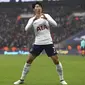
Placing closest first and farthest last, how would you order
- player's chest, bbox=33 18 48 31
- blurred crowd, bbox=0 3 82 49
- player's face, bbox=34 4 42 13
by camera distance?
player's face, bbox=34 4 42 13 < player's chest, bbox=33 18 48 31 < blurred crowd, bbox=0 3 82 49

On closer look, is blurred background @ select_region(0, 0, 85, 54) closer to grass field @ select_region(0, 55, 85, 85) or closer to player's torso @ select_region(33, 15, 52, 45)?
grass field @ select_region(0, 55, 85, 85)

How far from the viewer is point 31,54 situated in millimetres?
10406

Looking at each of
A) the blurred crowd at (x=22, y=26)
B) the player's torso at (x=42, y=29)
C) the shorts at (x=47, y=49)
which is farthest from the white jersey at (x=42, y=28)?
the blurred crowd at (x=22, y=26)

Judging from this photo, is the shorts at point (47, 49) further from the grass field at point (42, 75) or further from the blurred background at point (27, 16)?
the blurred background at point (27, 16)

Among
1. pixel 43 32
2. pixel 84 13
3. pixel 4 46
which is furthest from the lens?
pixel 84 13

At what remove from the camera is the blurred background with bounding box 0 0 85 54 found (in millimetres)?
45969

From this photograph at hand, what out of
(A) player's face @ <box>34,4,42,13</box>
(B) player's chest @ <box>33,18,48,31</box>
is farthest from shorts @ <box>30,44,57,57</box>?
(A) player's face @ <box>34,4,42,13</box>

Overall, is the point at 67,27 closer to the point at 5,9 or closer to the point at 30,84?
the point at 5,9

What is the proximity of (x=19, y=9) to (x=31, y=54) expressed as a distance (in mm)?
41517

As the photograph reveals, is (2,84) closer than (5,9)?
Yes

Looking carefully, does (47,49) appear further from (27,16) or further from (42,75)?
(27,16)

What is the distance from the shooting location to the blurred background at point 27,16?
45969mm

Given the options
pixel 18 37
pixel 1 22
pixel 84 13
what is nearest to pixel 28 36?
pixel 18 37

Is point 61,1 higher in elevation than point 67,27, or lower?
higher
